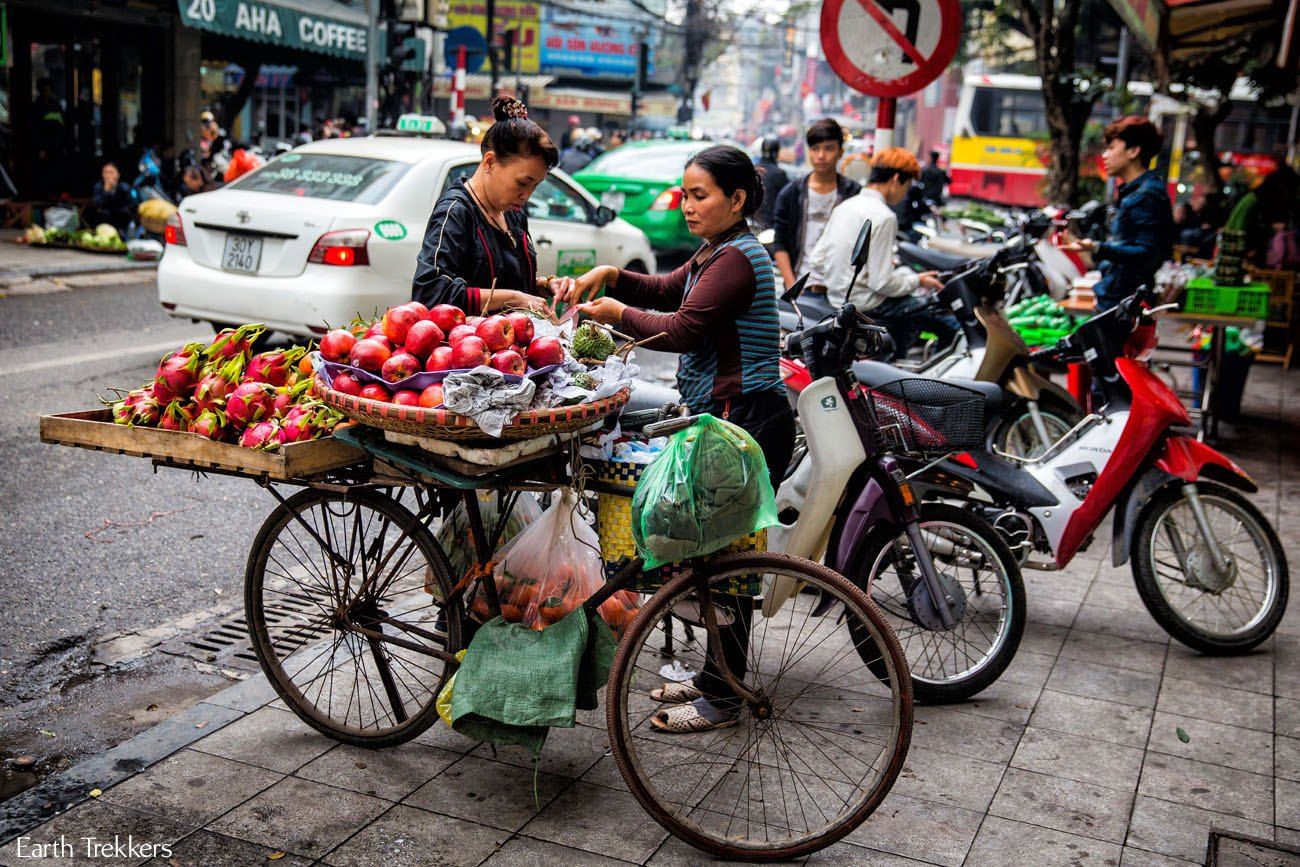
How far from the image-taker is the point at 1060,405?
637 cm

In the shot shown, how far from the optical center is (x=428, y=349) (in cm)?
306

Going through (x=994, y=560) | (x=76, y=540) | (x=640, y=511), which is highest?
(x=640, y=511)

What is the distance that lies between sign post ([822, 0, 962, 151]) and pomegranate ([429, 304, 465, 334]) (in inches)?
139

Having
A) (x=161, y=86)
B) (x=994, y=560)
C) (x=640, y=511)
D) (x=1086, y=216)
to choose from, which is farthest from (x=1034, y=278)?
(x=161, y=86)

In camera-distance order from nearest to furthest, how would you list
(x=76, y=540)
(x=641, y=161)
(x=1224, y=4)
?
(x=76, y=540) → (x=1224, y=4) → (x=641, y=161)

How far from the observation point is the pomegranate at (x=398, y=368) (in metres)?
3.00

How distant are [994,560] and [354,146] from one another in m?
6.11

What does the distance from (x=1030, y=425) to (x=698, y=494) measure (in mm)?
4163

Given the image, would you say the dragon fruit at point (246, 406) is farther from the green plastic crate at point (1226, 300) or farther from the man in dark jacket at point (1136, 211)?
the green plastic crate at point (1226, 300)

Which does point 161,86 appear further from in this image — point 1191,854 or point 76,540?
point 1191,854

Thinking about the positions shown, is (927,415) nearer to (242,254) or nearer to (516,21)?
(242,254)

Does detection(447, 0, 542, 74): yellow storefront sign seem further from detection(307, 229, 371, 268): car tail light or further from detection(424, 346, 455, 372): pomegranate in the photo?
detection(424, 346, 455, 372): pomegranate

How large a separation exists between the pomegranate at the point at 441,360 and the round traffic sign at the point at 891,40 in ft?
12.3

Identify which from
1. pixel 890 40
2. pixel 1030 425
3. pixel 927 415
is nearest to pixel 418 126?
pixel 890 40
